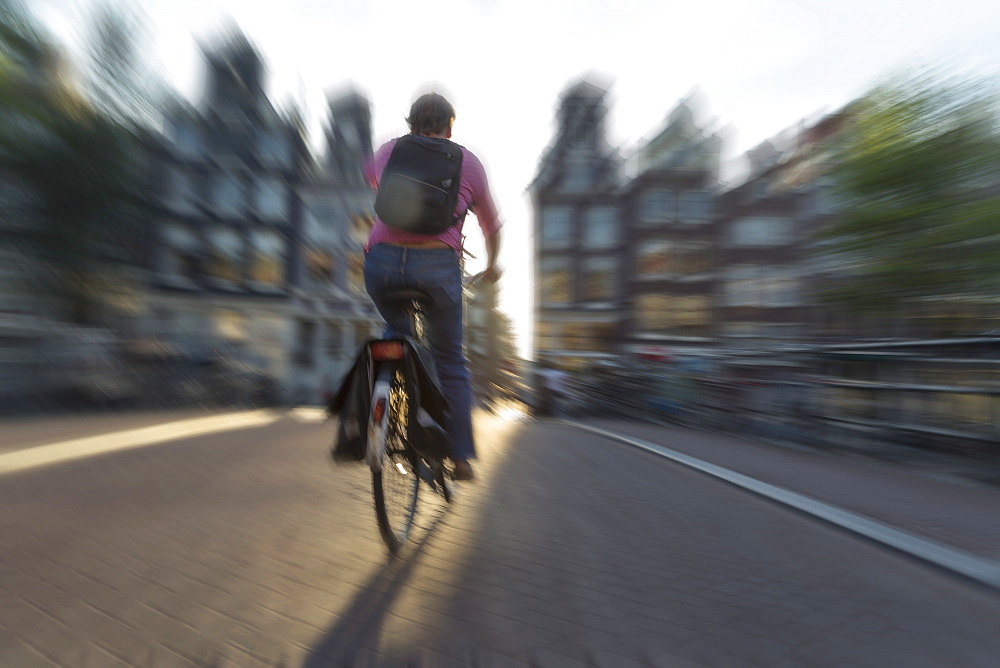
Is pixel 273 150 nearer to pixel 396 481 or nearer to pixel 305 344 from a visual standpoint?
pixel 305 344

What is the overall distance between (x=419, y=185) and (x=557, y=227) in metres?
30.0

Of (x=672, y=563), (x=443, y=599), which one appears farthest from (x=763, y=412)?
(x=443, y=599)

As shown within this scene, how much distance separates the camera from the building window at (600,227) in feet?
103

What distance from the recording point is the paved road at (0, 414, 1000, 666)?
1747 mm

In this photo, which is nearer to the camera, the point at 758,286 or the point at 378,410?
the point at 378,410

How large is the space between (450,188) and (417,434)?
2.95 ft

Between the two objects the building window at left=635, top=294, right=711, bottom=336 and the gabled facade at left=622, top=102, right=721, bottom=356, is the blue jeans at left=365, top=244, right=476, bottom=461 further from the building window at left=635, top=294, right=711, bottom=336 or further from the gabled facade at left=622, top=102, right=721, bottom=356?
the building window at left=635, top=294, right=711, bottom=336

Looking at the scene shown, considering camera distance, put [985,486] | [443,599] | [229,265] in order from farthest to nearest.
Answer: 1. [229,265]
2. [985,486]
3. [443,599]

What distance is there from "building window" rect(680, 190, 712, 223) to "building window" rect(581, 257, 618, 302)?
3.74 m

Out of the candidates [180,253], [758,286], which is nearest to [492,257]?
[758,286]

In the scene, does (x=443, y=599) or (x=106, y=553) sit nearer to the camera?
(x=443, y=599)

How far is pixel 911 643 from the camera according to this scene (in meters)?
1.89

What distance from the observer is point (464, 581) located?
225 centimetres

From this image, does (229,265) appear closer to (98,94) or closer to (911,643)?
(98,94)
